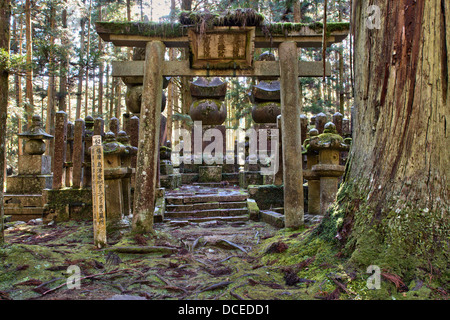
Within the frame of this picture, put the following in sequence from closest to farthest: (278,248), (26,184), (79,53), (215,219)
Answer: (278,248), (215,219), (26,184), (79,53)

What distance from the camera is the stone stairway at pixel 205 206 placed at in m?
6.85

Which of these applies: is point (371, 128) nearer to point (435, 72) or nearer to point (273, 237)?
point (435, 72)

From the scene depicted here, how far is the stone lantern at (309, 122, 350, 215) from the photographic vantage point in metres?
5.42

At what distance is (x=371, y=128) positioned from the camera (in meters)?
3.05

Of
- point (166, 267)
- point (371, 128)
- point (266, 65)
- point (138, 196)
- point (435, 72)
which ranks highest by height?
point (266, 65)

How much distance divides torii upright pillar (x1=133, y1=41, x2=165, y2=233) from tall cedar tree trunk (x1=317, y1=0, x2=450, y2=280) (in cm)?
312

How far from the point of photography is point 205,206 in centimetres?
720

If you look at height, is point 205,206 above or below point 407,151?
below

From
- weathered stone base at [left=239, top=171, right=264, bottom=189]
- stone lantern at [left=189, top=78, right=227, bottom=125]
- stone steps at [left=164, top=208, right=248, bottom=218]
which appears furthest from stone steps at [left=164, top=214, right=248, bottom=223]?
stone lantern at [left=189, top=78, right=227, bottom=125]

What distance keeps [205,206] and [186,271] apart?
12.1 ft

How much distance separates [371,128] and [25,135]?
28.2 feet

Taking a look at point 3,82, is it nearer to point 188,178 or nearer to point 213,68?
point 213,68

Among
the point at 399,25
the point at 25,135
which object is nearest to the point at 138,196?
the point at 399,25

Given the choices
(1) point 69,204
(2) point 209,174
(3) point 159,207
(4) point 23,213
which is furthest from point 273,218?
(4) point 23,213
